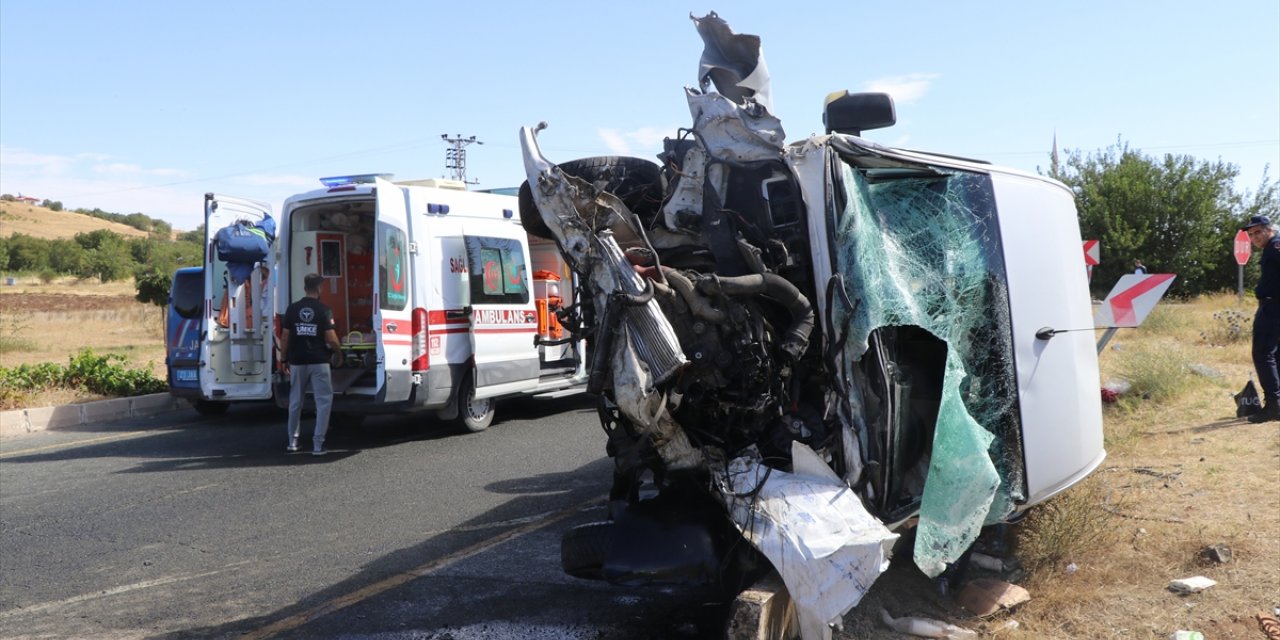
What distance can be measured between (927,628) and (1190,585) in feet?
4.67

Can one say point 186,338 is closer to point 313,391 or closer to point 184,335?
point 184,335

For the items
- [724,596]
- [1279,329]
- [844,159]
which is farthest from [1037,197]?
[1279,329]

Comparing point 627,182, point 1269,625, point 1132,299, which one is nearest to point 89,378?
point 627,182

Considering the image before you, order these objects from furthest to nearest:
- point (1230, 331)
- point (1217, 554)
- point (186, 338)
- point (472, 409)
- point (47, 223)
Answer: point (47, 223), point (1230, 331), point (186, 338), point (472, 409), point (1217, 554)

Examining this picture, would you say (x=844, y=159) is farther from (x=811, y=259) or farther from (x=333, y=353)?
(x=333, y=353)

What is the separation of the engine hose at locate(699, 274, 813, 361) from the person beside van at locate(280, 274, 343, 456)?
21.3 feet

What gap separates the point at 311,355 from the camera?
9.56m

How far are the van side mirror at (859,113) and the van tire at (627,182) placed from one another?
3.18 ft

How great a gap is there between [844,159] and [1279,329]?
5.86 m

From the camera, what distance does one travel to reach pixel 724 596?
4574mm

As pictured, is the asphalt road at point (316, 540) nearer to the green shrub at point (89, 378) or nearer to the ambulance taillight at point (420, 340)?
the ambulance taillight at point (420, 340)

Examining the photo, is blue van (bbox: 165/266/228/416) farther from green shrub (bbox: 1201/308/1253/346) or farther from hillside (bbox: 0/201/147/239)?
hillside (bbox: 0/201/147/239)

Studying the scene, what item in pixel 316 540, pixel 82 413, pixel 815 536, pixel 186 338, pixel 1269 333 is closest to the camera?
pixel 815 536

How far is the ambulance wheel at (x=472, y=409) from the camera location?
1059 centimetres
